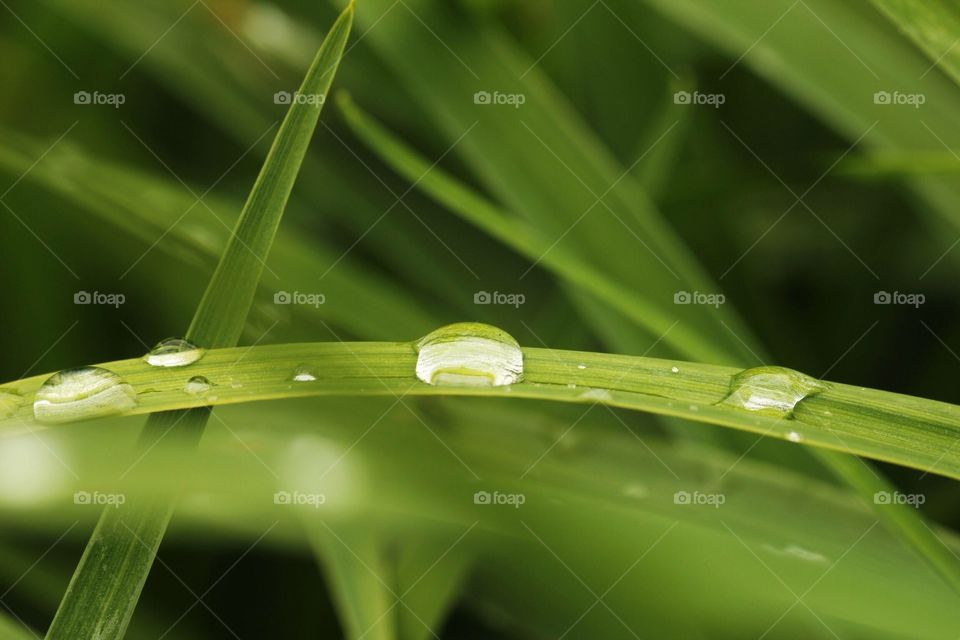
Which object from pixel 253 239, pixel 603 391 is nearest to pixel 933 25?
pixel 603 391

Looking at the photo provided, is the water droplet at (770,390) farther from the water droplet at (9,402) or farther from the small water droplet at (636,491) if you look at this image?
the water droplet at (9,402)

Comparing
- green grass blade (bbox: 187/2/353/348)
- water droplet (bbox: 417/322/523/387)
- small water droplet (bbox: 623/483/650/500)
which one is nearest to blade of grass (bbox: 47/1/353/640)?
green grass blade (bbox: 187/2/353/348)

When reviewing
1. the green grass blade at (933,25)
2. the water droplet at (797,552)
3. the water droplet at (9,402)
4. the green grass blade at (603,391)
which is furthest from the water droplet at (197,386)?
the green grass blade at (933,25)

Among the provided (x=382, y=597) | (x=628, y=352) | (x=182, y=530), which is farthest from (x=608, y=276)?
(x=182, y=530)

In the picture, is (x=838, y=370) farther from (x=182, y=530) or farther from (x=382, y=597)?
(x=182, y=530)

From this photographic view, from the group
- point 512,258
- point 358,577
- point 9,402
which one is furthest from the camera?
point 512,258

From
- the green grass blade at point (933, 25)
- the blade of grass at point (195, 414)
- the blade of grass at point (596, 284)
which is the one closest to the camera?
the blade of grass at point (195, 414)

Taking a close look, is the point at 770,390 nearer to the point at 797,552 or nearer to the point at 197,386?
the point at 797,552

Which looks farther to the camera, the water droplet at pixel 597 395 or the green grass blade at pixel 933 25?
the green grass blade at pixel 933 25
